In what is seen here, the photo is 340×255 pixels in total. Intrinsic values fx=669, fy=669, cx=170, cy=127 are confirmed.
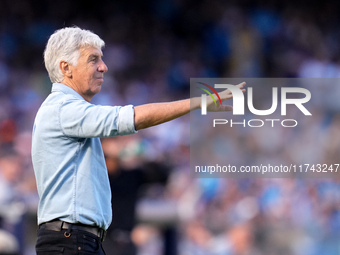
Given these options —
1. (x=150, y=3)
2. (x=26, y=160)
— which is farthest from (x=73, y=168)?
(x=150, y=3)

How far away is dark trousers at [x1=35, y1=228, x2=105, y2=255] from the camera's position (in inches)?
110

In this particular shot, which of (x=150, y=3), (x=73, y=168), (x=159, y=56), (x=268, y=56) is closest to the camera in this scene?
(x=73, y=168)

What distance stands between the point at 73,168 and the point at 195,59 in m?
7.54

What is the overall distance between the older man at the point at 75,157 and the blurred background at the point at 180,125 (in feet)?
11.1

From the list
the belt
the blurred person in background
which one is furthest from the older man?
the blurred person in background

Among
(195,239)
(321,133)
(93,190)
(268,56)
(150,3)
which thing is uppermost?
(150,3)

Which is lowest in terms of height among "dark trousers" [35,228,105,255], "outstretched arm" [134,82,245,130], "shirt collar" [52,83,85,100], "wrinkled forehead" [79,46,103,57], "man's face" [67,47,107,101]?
"dark trousers" [35,228,105,255]

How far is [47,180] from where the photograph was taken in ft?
9.36

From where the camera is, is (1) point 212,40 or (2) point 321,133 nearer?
(2) point 321,133

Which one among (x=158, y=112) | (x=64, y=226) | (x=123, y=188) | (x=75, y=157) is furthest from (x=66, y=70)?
(x=123, y=188)

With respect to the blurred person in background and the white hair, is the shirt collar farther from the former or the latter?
the blurred person in background

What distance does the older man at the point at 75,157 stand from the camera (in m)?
2.68

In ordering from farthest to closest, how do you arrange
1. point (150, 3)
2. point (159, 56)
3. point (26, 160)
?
point (150, 3) → point (159, 56) → point (26, 160)

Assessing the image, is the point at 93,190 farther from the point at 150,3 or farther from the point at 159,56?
the point at 150,3
